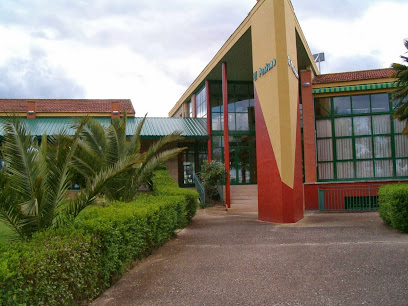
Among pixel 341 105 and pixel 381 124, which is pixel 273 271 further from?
pixel 381 124

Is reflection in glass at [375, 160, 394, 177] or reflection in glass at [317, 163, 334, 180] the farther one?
reflection in glass at [317, 163, 334, 180]

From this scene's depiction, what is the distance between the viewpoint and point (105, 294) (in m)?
5.19

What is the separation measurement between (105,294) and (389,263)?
14.8 feet

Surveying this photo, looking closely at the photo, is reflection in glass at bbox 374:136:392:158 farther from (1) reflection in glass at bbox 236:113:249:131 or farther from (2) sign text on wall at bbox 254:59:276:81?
(2) sign text on wall at bbox 254:59:276:81

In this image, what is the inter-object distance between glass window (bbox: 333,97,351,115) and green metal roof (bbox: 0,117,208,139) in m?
6.90

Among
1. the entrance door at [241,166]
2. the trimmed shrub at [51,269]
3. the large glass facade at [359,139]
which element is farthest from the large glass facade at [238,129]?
the trimmed shrub at [51,269]

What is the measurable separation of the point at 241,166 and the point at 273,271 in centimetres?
1453

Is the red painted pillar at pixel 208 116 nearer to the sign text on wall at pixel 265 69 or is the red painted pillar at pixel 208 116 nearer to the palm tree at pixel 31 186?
the sign text on wall at pixel 265 69

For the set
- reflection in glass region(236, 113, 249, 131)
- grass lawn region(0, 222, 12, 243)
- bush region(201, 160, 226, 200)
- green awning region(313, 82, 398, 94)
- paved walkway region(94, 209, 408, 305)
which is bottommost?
paved walkway region(94, 209, 408, 305)

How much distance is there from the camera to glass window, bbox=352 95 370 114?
1736 centimetres

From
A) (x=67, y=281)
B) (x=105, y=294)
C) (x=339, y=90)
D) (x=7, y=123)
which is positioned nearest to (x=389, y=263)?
(x=105, y=294)

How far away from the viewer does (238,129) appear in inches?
825

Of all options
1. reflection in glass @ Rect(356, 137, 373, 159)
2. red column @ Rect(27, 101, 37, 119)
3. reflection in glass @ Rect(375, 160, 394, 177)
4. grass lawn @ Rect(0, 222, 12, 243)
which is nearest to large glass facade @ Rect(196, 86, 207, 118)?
reflection in glass @ Rect(356, 137, 373, 159)

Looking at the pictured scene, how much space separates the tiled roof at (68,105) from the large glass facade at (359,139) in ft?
40.5
